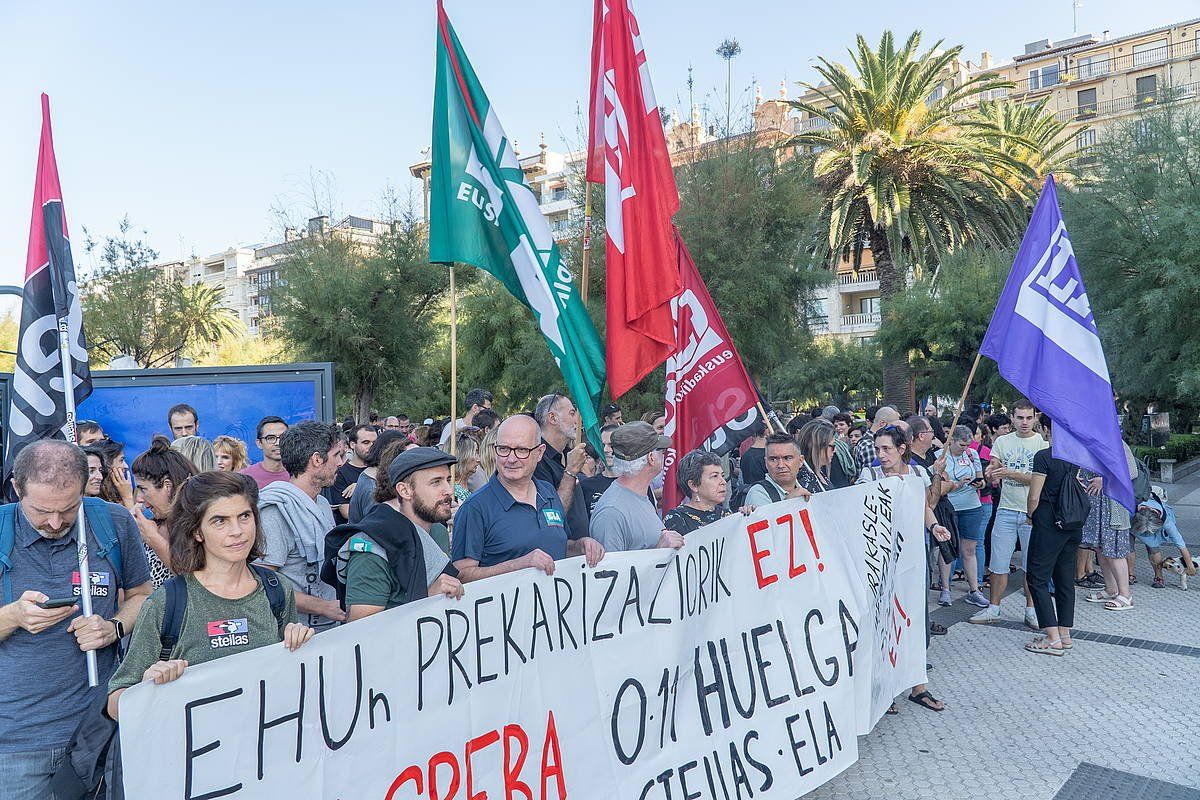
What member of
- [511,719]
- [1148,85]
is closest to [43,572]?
[511,719]

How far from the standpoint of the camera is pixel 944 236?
924 inches

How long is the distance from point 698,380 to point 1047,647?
11.0 feet

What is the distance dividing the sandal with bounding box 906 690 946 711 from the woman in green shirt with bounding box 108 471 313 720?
414 centimetres

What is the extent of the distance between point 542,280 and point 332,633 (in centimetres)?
255

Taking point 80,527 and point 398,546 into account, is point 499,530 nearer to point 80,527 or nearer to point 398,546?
point 398,546

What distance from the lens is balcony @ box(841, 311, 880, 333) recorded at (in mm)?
52031

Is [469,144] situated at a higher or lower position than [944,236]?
lower

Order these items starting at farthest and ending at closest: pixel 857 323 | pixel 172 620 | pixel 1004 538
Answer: pixel 857 323, pixel 1004 538, pixel 172 620

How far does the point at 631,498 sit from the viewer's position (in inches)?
167

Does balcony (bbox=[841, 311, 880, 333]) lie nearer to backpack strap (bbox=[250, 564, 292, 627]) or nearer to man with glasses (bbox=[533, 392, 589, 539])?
man with glasses (bbox=[533, 392, 589, 539])

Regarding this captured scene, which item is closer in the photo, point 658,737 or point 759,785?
point 658,737

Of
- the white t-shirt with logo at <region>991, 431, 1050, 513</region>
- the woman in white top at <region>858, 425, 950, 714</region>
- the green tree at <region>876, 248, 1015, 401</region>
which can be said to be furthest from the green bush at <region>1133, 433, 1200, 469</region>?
the woman in white top at <region>858, 425, 950, 714</region>

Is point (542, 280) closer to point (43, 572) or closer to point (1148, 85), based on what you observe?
point (43, 572)

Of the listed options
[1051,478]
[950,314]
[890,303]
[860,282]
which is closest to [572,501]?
[1051,478]
